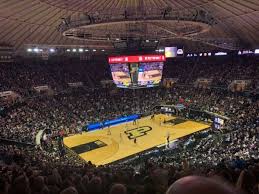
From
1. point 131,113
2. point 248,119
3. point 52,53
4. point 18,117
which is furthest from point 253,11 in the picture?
point 52,53

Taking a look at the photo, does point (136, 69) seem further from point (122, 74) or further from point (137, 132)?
point (137, 132)

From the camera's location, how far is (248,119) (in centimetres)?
2975

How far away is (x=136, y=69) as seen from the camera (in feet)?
105

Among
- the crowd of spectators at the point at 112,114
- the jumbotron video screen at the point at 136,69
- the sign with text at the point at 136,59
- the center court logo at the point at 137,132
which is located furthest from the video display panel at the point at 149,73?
the crowd of spectators at the point at 112,114

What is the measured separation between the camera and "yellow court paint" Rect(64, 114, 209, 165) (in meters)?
Answer: 28.5

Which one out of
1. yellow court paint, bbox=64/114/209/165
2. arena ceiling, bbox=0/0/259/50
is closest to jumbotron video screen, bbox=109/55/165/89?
arena ceiling, bbox=0/0/259/50

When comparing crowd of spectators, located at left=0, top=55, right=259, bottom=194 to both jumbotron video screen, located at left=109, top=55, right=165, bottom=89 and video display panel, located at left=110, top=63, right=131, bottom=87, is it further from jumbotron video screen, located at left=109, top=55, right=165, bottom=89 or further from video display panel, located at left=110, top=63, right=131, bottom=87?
video display panel, located at left=110, top=63, right=131, bottom=87

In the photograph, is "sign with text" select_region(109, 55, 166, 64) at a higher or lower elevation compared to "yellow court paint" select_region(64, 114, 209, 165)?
higher

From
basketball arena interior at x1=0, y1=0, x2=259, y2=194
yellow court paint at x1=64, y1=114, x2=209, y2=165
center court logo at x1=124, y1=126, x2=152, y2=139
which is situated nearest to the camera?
basketball arena interior at x1=0, y1=0, x2=259, y2=194

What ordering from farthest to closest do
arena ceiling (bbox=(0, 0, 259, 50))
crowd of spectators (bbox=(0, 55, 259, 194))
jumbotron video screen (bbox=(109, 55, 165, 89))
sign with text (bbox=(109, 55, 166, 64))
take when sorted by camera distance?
1. jumbotron video screen (bbox=(109, 55, 165, 89))
2. sign with text (bbox=(109, 55, 166, 64))
3. arena ceiling (bbox=(0, 0, 259, 50))
4. crowd of spectators (bbox=(0, 55, 259, 194))

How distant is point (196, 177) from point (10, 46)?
4143 cm

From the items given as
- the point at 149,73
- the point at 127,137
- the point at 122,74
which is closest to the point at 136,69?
the point at 122,74

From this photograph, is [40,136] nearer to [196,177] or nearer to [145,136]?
[145,136]

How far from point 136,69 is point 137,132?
9103mm
